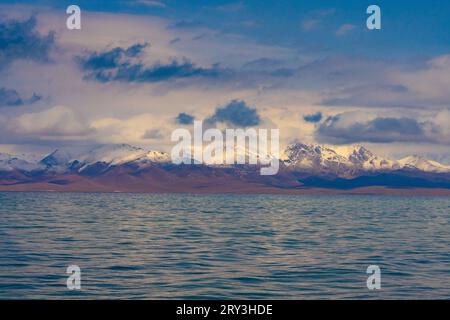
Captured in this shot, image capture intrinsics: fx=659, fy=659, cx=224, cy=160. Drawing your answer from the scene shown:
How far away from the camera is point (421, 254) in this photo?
52969 mm

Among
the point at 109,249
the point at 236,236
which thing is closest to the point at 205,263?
the point at 109,249

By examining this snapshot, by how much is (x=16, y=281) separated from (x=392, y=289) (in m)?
20.8

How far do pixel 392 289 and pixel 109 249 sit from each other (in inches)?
1063

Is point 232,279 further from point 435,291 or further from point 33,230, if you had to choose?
point 33,230

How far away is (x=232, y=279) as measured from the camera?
1515 inches
